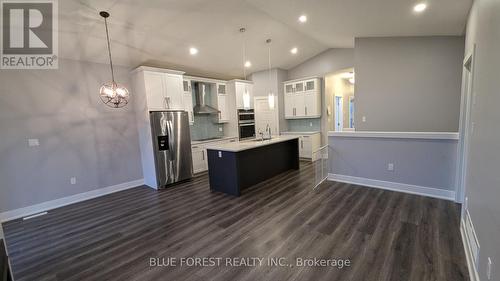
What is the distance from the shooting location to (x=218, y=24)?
4180 millimetres

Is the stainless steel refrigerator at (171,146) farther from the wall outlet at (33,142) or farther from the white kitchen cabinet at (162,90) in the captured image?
the wall outlet at (33,142)

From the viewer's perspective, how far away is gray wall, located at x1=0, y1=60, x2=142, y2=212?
3.54m

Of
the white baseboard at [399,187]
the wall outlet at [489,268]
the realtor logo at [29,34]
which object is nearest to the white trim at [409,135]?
the white baseboard at [399,187]

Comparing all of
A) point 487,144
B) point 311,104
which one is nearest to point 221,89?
point 311,104

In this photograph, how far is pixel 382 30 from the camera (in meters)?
4.18

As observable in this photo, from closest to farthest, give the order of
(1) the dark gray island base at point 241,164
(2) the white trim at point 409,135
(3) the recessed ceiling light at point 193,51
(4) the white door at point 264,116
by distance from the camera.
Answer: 1. (2) the white trim at point 409,135
2. (1) the dark gray island base at point 241,164
3. (3) the recessed ceiling light at point 193,51
4. (4) the white door at point 264,116

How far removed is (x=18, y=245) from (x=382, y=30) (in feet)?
22.1

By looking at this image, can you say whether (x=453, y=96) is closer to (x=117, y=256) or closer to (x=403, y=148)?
(x=403, y=148)

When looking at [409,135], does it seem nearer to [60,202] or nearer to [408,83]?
[408,83]

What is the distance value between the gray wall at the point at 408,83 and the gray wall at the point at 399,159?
1.00 metres

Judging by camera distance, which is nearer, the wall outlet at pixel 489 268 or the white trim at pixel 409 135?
the wall outlet at pixel 489 268

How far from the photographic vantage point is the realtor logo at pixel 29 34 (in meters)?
2.88

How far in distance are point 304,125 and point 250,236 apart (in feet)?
17.2

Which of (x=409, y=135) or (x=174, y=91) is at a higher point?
(x=174, y=91)
